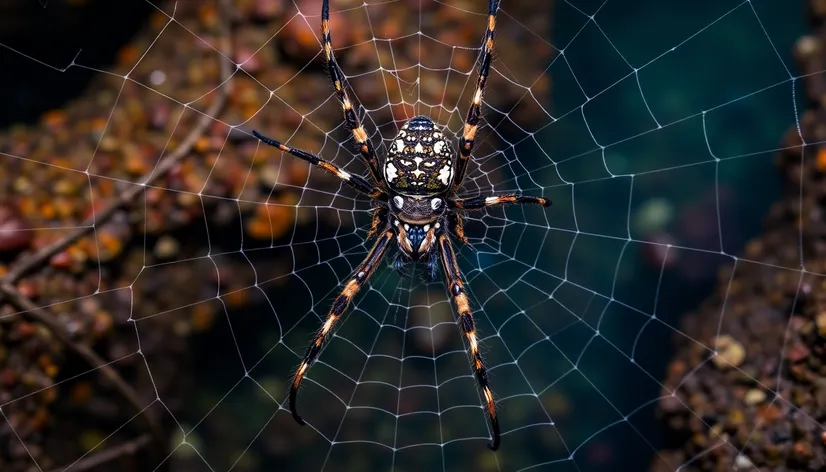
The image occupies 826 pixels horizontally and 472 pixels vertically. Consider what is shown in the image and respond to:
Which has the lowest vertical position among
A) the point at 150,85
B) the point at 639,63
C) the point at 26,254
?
the point at 26,254

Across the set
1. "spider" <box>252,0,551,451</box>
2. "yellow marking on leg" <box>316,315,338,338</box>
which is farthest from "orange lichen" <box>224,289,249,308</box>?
"yellow marking on leg" <box>316,315,338,338</box>

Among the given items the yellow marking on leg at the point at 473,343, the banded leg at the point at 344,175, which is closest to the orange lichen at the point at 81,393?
the banded leg at the point at 344,175

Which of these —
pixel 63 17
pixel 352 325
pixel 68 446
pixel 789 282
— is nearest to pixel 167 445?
pixel 68 446

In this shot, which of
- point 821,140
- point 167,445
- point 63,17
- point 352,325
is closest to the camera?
point 821,140

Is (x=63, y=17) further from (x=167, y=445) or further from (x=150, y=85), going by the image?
(x=167, y=445)

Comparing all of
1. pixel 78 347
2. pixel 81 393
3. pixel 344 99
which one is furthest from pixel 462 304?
pixel 81 393

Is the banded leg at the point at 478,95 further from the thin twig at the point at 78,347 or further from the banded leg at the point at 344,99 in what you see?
the thin twig at the point at 78,347
